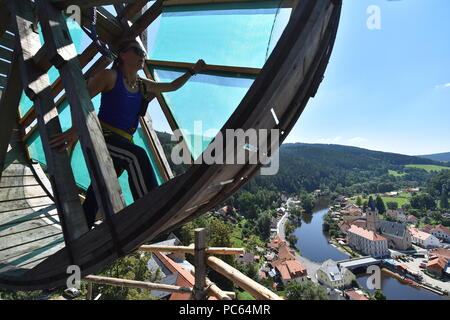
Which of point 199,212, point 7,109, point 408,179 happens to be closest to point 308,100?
point 199,212

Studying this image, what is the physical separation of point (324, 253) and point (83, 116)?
244 feet

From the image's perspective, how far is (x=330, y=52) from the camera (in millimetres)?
1660

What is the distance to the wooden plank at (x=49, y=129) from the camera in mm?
1666

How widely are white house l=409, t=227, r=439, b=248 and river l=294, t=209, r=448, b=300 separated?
83.1ft

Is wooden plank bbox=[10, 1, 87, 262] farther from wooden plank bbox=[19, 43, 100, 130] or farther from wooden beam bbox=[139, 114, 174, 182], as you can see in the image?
wooden beam bbox=[139, 114, 174, 182]

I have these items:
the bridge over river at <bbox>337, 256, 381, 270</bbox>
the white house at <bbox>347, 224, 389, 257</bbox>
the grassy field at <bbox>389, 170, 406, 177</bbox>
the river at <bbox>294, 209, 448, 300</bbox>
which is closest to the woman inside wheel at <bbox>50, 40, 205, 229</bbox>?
the river at <bbox>294, 209, 448, 300</bbox>

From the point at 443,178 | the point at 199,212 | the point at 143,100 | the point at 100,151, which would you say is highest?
the point at 143,100

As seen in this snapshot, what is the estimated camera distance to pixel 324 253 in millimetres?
65688

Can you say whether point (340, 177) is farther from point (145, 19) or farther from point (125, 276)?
point (145, 19)

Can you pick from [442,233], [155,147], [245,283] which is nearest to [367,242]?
[442,233]

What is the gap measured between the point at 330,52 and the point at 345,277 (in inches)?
2219

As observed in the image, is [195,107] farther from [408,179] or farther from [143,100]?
[408,179]

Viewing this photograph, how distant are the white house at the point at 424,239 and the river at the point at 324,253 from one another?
2534 centimetres
